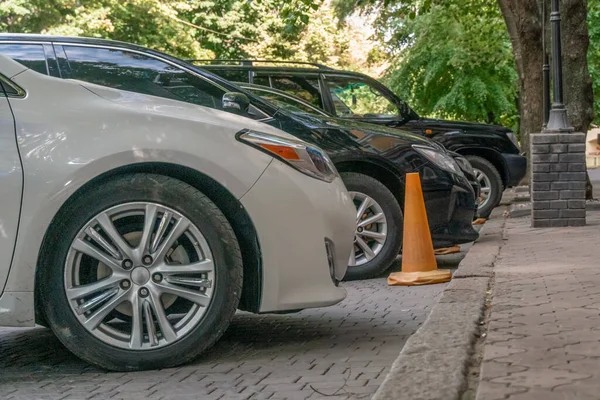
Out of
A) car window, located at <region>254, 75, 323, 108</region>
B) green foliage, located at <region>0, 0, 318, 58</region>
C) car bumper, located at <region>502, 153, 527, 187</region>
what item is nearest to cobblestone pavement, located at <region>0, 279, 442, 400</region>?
car window, located at <region>254, 75, 323, 108</region>

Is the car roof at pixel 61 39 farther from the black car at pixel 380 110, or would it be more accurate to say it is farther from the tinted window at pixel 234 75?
the tinted window at pixel 234 75

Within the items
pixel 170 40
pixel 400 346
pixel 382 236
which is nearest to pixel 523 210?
pixel 382 236

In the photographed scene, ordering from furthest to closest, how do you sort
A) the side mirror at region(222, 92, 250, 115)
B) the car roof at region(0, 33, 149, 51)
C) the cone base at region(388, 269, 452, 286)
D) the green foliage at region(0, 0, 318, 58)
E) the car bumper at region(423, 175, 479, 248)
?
1. the green foliage at region(0, 0, 318, 58)
2. the car bumper at region(423, 175, 479, 248)
3. the cone base at region(388, 269, 452, 286)
4. the car roof at region(0, 33, 149, 51)
5. the side mirror at region(222, 92, 250, 115)

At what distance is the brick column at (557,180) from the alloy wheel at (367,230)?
3899mm

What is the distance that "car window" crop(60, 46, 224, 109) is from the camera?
6688 mm

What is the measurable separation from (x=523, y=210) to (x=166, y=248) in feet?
33.5

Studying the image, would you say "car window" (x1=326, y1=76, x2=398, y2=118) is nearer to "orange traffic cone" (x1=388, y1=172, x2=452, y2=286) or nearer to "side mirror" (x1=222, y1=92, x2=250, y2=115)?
"orange traffic cone" (x1=388, y1=172, x2=452, y2=286)

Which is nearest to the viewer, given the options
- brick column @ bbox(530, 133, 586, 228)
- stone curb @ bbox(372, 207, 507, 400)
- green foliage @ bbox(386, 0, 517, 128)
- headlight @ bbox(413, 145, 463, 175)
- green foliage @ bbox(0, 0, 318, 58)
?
stone curb @ bbox(372, 207, 507, 400)

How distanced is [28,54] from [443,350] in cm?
380

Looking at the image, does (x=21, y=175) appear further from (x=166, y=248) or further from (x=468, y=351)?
(x=468, y=351)

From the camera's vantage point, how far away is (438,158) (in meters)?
9.60

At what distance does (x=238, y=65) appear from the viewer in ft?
39.8

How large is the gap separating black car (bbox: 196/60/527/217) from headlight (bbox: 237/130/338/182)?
5439mm

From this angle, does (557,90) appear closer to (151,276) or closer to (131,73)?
(131,73)
